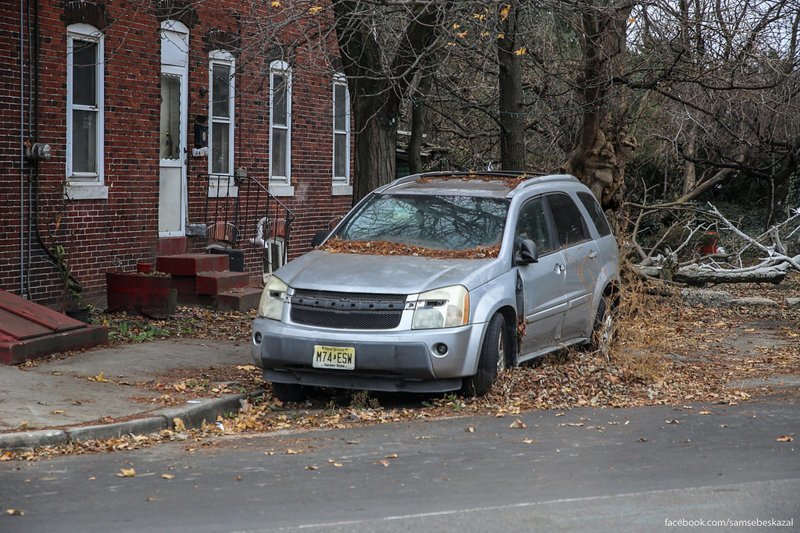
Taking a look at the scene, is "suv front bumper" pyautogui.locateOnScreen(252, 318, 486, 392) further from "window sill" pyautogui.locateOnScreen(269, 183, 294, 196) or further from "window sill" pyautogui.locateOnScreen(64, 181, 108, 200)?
"window sill" pyautogui.locateOnScreen(269, 183, 294, 196)

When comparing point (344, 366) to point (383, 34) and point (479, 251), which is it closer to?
point (479, 251)

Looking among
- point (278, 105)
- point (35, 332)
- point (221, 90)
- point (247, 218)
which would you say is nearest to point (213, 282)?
point (247, 218)

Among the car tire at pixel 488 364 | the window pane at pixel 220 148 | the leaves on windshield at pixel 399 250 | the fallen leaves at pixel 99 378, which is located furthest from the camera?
the window pane at pixel 220 148

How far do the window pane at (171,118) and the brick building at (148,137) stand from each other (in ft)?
0.06

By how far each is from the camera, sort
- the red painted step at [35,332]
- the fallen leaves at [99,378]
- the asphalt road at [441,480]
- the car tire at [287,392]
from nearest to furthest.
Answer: the asphalt road at [441,480]
the car tire at [287,392]
the fallen leaves at [99,378]
the red painted step at [35,332]

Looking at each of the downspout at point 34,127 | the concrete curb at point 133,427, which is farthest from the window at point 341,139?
the concrete curb at point 133,427

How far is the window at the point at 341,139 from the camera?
22.0 metres

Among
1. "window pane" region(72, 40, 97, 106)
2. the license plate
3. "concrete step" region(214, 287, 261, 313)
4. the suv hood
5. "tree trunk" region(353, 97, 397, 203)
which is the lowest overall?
"concrete step" region(214, 287, 261, 313)

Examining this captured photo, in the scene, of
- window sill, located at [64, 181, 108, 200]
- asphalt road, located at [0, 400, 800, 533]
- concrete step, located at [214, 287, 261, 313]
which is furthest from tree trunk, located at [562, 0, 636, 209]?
asphalt road, located at [0, 400, 800, 533]

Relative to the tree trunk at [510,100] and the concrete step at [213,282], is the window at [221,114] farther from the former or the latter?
the tree trunk at [510,100]

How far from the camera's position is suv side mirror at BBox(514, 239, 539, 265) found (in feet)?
33.0

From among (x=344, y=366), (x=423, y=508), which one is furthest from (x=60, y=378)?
(x=423, y=508)

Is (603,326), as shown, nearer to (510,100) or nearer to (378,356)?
(378,356)

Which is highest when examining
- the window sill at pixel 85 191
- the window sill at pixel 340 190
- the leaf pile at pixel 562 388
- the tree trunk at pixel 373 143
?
the tree trunk at pixel 373 143
